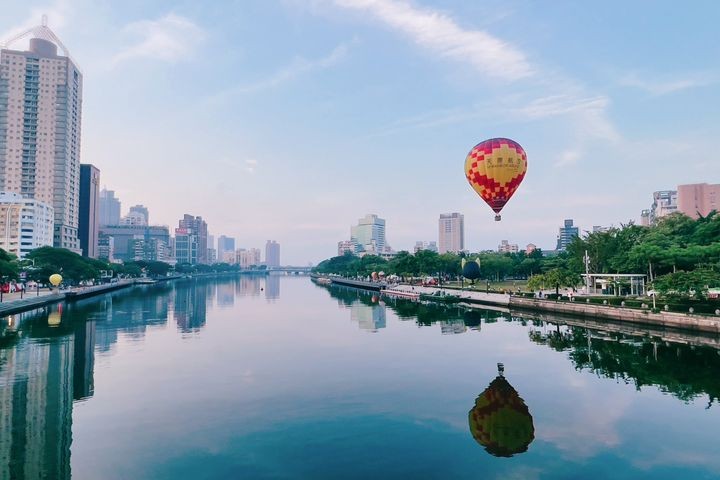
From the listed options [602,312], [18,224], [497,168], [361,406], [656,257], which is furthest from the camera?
[18,224]

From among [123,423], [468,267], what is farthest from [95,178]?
[123,423]

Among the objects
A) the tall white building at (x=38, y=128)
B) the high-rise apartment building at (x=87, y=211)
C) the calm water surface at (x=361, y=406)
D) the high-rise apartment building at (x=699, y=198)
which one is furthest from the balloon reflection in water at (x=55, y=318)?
the high-rise apartment building at (x=699, y=198)

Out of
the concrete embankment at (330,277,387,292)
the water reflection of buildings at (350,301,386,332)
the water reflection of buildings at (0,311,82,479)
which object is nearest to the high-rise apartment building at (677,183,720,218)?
the concrete embankment at (330,277,387,292)

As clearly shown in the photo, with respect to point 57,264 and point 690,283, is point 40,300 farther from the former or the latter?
point 690,283

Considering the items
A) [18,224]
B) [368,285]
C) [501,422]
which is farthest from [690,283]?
[18,224]

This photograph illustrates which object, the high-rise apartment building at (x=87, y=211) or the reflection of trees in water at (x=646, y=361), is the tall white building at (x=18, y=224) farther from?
the reflection of trees in water at (x=646, y=361)

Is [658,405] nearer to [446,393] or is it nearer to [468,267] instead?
[446,393]
